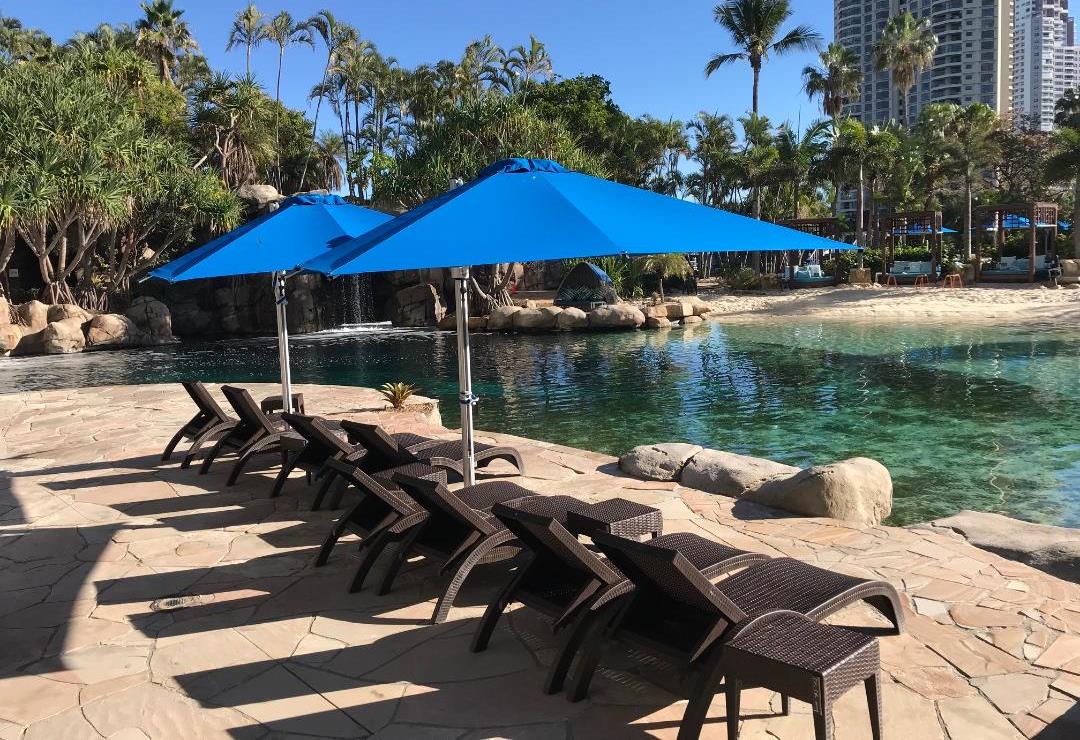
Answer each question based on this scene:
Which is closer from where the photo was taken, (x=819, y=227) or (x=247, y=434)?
(x=247, y=434)

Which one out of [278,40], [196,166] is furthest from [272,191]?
[278,40]

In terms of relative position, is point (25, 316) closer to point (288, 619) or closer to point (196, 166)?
point (196, 166)

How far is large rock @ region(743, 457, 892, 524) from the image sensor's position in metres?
5.79

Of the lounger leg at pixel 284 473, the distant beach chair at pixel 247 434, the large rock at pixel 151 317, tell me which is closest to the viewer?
the lounger leg at pixel 284 473

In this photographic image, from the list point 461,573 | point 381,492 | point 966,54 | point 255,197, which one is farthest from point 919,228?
point 966,54

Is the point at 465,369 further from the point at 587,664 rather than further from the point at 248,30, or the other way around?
the point at 248,30

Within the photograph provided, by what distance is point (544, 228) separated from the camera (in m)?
4.06

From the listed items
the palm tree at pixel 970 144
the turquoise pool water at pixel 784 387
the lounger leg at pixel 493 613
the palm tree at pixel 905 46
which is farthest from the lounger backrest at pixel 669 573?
the palm tree at pixel 905 46

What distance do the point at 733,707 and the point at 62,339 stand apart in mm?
26601

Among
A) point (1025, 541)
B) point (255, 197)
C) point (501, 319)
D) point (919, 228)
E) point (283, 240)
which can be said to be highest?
point (255, 197)

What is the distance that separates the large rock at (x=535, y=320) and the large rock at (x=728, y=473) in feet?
67.8

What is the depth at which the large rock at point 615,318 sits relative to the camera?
27266 millimetres

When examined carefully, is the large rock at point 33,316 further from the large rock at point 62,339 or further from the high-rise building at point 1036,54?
the high-rise building at point 1036,54

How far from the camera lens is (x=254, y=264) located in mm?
6684
